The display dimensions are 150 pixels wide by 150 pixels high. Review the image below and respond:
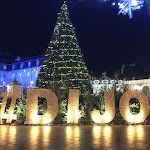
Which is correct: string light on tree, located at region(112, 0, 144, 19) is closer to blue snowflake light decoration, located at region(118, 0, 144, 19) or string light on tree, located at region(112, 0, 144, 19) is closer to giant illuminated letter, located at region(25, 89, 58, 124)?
blue snowflake light decoration, located at region(118, 0, 144, 19)

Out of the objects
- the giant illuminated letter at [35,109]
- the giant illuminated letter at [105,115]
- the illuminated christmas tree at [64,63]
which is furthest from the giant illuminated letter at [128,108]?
the illuminated christmas tree at [64,63]

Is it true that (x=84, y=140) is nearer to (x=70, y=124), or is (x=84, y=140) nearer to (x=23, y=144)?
(x=23, y=144)

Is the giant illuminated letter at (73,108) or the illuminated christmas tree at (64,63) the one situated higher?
the illuminated christmas tree at (64,63)

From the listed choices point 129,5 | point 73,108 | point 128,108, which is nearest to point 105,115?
point 128,108

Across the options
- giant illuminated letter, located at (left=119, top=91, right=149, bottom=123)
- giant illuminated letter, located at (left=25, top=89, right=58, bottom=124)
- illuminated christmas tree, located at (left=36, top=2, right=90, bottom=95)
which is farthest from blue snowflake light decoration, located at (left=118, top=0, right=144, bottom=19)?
illuminated christmas tree, located at (left=36, top=2, right=90, bottom=95)

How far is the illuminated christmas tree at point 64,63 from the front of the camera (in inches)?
581

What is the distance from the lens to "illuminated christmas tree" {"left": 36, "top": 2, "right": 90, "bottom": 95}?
581 inches

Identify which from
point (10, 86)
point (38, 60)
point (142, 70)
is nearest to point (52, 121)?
point (10, 86)

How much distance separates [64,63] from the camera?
15000mm

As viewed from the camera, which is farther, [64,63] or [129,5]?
[64,63]

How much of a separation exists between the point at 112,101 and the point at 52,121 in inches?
115

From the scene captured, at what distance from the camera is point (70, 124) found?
9.81m

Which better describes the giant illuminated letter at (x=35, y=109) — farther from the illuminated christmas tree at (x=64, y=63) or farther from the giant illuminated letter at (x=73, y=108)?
the illuminated christmas tree at (x=64, y=63)

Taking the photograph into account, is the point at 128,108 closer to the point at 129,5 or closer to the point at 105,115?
the point at 105,115
